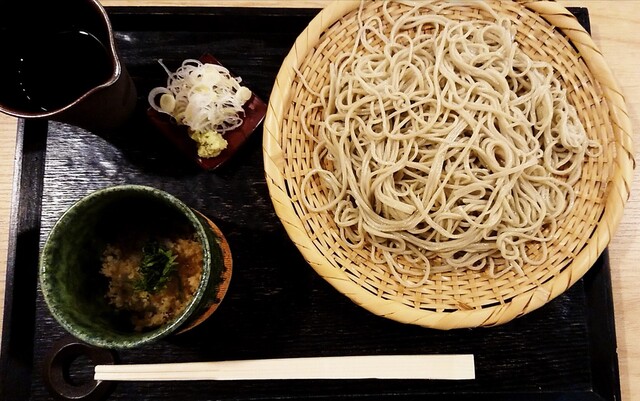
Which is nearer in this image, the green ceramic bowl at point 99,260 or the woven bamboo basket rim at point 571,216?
the green ceramic bowl at point 99,260

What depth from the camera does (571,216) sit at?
1623 millimetres

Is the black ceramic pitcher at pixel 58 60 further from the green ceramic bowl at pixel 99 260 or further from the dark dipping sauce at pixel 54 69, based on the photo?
the green ceramic bowl at pixel 99 260

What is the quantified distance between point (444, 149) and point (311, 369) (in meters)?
0.72

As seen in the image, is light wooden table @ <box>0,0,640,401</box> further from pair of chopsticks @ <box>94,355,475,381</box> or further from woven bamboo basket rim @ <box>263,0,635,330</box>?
pair of chopsticks @ <box>94,355,475,381</box>

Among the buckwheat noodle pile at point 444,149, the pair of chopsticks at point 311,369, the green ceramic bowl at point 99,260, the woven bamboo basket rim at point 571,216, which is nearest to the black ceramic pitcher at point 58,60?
the green ceramic bowl at point 99,260

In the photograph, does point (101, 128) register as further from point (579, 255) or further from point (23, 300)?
point (579, 255)

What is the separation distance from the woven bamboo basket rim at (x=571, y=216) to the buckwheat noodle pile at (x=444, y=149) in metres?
0.05

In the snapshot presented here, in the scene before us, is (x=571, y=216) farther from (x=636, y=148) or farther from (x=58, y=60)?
(x=58, y=60)

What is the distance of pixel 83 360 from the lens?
1.63 metres

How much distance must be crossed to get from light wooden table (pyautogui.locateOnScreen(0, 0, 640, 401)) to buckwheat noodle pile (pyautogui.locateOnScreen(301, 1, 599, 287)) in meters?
0.29

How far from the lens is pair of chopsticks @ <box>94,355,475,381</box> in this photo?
4.80 ft

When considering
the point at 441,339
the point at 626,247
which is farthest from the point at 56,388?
the point at 626,247

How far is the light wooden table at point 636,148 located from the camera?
1.70 metres

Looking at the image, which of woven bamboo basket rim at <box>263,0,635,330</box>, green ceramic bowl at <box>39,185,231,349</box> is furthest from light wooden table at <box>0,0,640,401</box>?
green ceramic bowl at <box>39,185,231,349</box>
